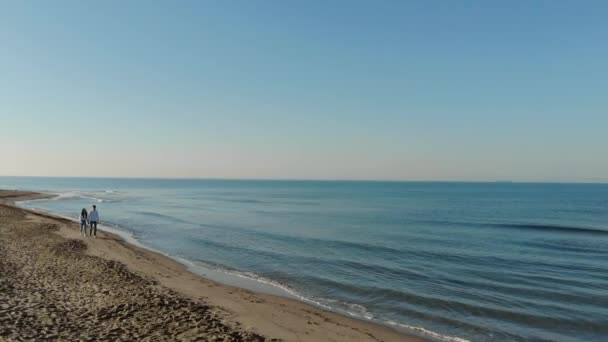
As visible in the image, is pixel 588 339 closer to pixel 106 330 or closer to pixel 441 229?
pixel 106 330

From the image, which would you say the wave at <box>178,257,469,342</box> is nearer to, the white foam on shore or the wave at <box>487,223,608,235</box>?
the white foam on shore

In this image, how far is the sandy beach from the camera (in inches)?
402

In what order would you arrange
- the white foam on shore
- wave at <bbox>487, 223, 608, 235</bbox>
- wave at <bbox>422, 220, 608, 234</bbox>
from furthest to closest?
wave at <bbox>422, 220, 608, 234</bbox> < wave at <bbox>487, 223, 608, 235</bbox> < the white foam on shore

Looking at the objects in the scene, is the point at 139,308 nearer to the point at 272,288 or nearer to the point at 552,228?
the point at 272,288

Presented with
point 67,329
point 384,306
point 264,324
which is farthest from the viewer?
point 384,306

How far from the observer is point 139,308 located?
40.0ft

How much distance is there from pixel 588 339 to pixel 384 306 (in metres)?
6.30

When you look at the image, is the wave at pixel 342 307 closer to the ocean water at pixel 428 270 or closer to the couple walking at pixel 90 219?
the ocean water at pixel 428 270

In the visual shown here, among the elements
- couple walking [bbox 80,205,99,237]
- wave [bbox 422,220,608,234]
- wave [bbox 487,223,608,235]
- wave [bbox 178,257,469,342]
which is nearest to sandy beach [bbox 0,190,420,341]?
wave [bbox 178,257,469,342]

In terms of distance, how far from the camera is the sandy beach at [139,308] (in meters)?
10.2

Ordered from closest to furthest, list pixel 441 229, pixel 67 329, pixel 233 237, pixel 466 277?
pixel 67 329, pixel 466 277, pixel 233 237, pixel 441 229

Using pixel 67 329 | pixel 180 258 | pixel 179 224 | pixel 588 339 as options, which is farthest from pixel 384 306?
pixel 179 224

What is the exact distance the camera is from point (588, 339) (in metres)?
12.3

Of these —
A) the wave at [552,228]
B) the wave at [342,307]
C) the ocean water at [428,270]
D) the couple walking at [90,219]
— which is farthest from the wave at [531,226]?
the couple walking at [90,219]
